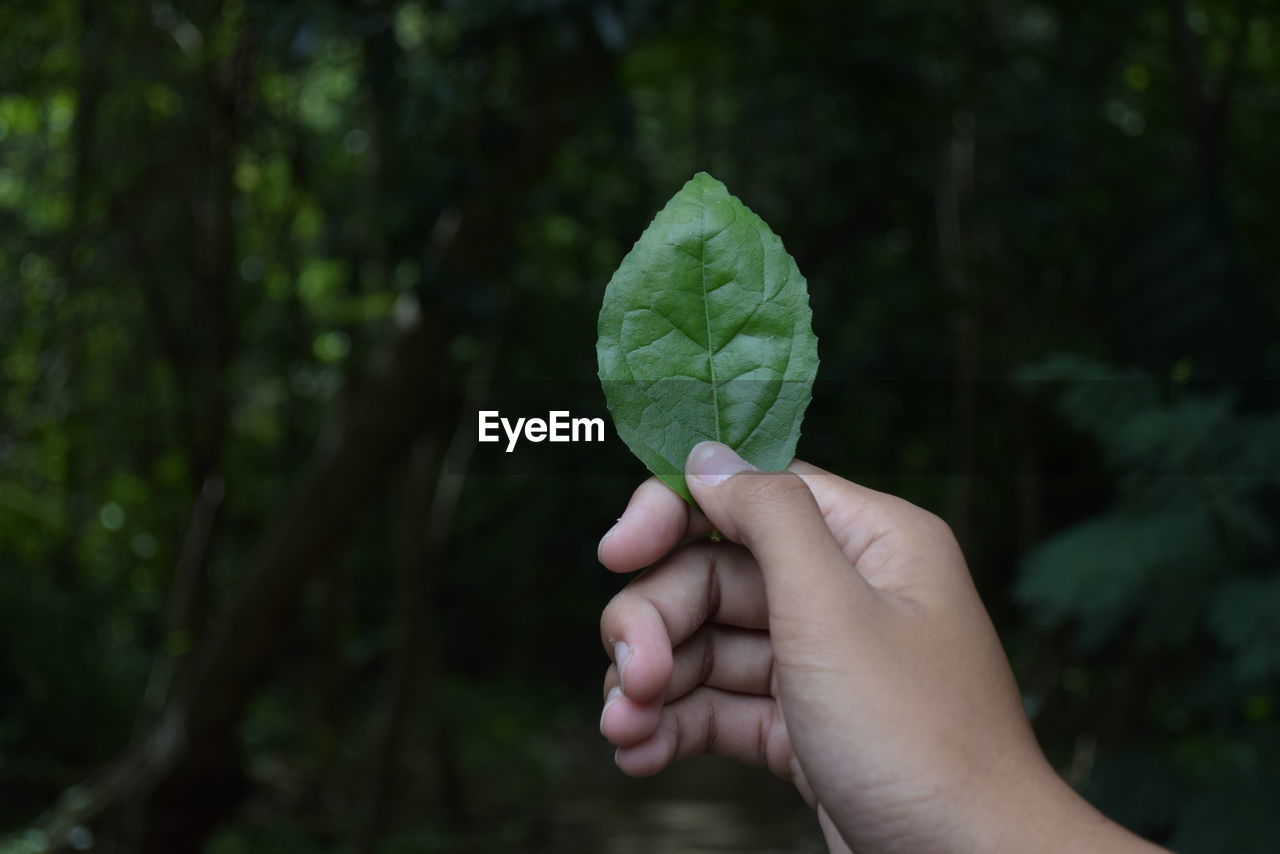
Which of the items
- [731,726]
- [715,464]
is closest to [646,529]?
[715,464]

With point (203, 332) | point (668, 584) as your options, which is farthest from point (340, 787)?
point (668, 584)

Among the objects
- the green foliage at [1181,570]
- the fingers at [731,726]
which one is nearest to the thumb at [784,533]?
the fingers at [731,726]

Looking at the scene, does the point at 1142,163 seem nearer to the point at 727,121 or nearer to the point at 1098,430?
the point at 727,121

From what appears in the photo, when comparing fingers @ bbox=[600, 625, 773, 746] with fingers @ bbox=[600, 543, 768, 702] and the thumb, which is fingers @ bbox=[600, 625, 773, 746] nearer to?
fingers @ bbox=[600, 543, 768, 702]

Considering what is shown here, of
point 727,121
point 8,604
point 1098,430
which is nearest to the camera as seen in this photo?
point 1098,430

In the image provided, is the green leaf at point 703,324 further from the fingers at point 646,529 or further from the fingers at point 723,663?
the fingers at point 723,663

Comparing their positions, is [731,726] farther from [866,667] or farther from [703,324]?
[703,324]

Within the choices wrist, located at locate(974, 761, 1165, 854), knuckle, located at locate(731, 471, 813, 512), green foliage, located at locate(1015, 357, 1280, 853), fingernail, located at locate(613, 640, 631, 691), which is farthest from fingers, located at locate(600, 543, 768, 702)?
green foliage, located at locate(1015, 357, 1280, 853)
